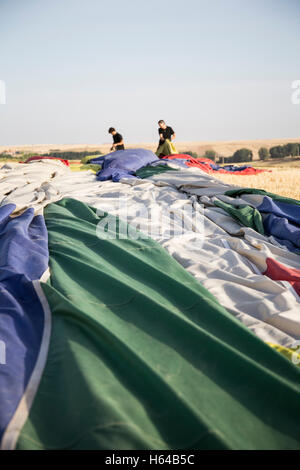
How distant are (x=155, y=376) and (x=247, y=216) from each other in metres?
1.61

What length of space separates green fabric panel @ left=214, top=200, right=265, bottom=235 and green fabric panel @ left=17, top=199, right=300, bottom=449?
0.95m

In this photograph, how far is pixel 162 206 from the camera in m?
2.80

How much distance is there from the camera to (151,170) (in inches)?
169

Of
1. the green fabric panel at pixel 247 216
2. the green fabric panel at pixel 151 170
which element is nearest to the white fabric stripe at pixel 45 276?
the green fabric panel at pixel 247 216

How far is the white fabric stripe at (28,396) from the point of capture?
0.83m

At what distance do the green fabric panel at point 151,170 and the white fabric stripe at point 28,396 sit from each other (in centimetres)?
299

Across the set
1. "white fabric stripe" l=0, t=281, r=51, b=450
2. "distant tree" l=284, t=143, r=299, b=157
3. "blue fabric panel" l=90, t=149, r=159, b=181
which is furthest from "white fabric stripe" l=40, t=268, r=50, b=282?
"distant tree" l=284, t=143, r=299, b=157

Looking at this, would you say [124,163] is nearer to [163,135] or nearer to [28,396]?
[163,135]

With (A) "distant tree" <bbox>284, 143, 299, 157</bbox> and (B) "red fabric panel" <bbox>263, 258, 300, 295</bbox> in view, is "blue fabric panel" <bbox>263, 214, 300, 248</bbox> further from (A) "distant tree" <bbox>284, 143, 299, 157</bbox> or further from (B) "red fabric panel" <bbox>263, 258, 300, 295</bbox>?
(A) "distant tree" <bbox>284, 143, 299, 157</bbox>

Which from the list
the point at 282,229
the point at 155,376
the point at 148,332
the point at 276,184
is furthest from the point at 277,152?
the point at 155,376

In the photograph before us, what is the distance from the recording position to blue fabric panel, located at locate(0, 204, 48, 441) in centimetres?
100
